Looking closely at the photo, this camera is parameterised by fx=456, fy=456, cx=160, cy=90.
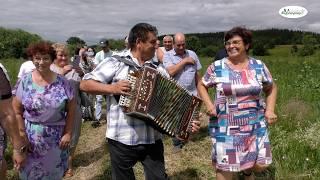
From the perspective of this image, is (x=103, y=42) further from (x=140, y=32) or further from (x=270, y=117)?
(x=140, y=32)

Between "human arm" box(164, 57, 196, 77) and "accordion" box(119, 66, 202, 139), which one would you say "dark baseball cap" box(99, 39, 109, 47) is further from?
"accordion" box(119, 66, 202, 139)

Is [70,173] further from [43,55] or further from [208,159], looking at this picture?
[43,55]

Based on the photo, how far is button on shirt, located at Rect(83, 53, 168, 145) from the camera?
3.96m

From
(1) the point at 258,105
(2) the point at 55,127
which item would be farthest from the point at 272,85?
(2) the point at 55,127

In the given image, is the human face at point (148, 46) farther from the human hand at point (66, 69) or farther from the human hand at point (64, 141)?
the human hand at point (66, 69)

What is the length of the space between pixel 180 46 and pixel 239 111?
103 inches

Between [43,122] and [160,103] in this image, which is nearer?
[160,103]

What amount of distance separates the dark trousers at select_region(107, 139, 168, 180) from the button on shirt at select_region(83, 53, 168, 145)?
83mm

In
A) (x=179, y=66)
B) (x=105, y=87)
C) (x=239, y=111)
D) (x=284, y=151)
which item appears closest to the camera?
(x=105, y=87)

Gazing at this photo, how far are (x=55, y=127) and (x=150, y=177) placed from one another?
3.47 ft

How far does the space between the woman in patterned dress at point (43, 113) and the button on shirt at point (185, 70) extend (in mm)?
2675

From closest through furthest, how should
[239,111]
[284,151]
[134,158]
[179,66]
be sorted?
[134,158] < [239,111] < [284,151] < [179,66]

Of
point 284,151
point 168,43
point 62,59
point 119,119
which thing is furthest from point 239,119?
point 168,43

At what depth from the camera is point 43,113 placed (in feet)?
14.2
